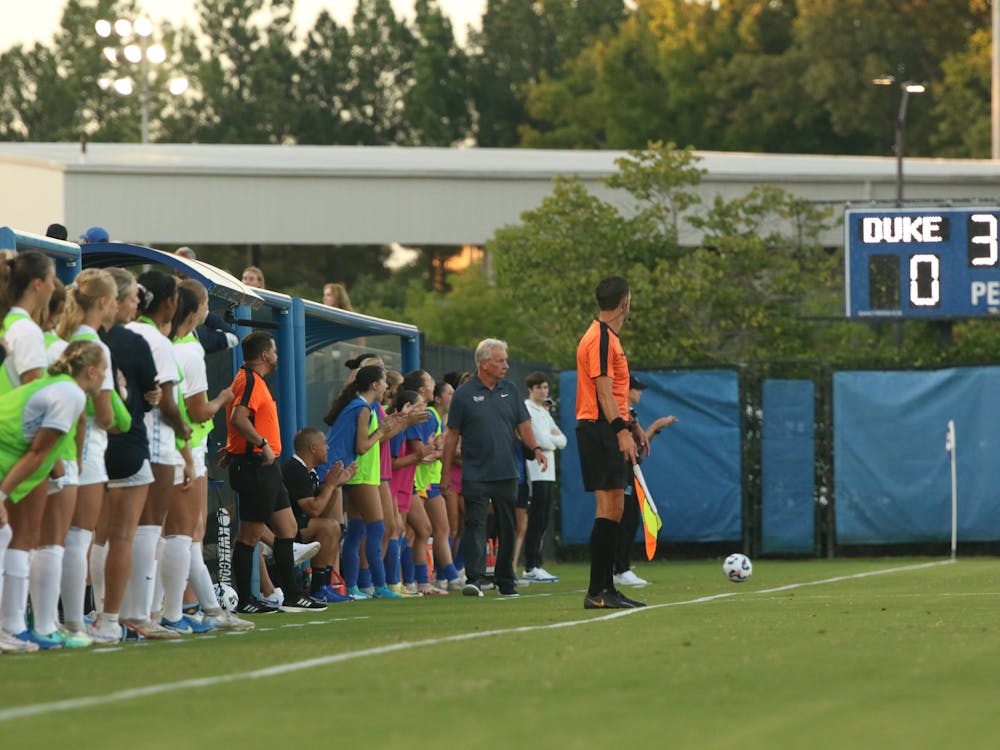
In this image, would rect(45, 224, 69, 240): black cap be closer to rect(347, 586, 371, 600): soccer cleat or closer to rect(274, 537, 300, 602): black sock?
rect(274, 537, 300, 602): black sock

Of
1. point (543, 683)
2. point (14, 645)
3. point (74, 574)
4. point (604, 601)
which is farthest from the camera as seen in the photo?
point (604, 601)

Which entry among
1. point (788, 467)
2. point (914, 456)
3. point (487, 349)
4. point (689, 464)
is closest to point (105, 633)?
point (487, 349)

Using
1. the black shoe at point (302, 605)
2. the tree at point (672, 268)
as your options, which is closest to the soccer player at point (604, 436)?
the black shoe at point (302, 605)

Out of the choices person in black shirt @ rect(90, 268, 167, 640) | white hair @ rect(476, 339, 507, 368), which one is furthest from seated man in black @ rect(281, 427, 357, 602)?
person in black shirt @ rect(90, 268, 167, 640)

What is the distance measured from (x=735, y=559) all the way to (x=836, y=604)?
445cm

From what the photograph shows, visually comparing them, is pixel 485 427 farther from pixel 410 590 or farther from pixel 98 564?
pixel 98 564

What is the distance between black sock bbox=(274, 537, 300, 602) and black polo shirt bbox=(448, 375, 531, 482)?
6.42 ft

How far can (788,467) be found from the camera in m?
24.0

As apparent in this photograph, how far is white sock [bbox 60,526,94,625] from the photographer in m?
9.54

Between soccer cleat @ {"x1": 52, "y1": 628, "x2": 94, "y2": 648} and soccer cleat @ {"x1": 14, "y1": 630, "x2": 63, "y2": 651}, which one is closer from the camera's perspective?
soccer cleat @ {"x1": 14, "y1": 630, "x2": 63, "y2": 651}

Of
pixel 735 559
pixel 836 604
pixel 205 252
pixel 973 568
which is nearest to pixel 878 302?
pixel 973 568

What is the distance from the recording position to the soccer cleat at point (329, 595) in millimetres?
14570

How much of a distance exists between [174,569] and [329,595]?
14.4ft

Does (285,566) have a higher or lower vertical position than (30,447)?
lower
